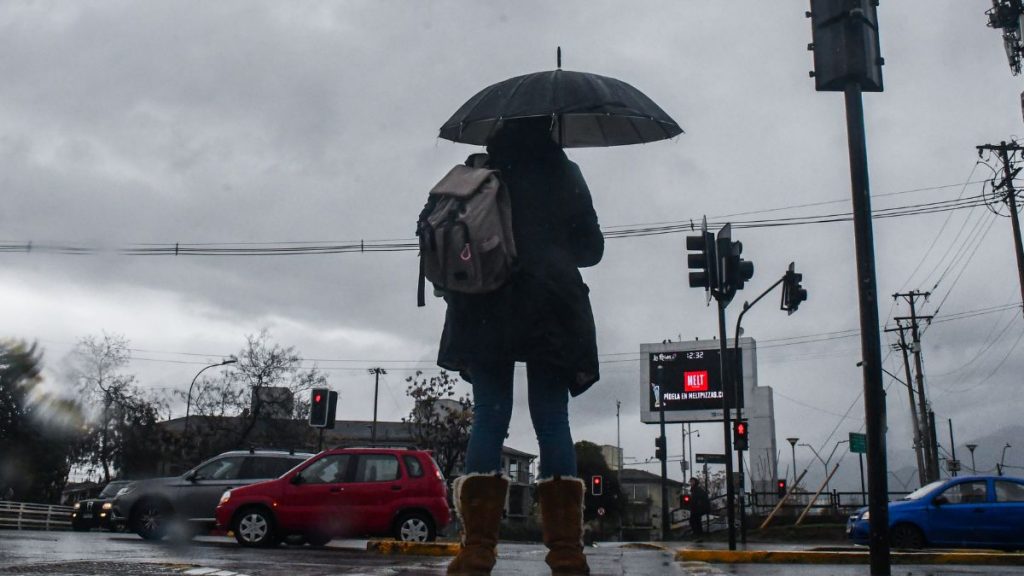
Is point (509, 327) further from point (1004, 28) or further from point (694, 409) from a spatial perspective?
point (694, 409)

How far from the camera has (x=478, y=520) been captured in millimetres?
3553

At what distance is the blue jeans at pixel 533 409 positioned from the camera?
372 centimetres

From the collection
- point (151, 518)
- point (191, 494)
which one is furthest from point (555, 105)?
point (151, 518)

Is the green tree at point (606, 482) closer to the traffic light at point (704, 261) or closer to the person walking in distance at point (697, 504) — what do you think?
the person walking in distance at point (697, 504)

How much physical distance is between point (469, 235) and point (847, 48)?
7.29ft

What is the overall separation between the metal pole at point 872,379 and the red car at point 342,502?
9517mm

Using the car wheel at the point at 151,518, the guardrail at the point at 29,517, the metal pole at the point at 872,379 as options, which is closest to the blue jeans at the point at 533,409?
the metal pole at the point at 872,379

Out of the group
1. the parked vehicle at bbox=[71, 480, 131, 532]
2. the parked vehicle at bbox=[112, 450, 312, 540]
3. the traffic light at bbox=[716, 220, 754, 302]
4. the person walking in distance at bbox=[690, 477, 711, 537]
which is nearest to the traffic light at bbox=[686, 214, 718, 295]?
the traffic light at bbox=[716, 220, 754, 302]

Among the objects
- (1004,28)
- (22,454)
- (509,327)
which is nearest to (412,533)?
(509,327)

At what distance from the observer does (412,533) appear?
43.2 ft

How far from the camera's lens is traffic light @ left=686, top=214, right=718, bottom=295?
44.1ft

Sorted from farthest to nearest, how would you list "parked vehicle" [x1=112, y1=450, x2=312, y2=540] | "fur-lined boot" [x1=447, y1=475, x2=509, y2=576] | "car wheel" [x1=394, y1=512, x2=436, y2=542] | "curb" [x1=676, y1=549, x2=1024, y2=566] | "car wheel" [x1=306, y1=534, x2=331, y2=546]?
"parked vehicle" [x1=112, y1=450, x2=312, y2=540]
"car wheel" [x1=306, y1=534, x2=331, y2=546]
"car wheel" [x1=394, y1=512, x2=436, y2=542]
"curb" [x1=676, y1=549, x2=1024, y2=566]
"fur-lined boot" [x1=447, y1=475, x2=509, y2=576]

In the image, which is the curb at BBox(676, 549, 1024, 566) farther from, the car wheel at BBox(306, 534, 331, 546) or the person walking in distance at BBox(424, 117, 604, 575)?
the car wheel at BBox(306, 534, 331, 546)

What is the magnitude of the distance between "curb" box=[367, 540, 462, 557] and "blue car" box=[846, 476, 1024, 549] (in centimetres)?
1047
